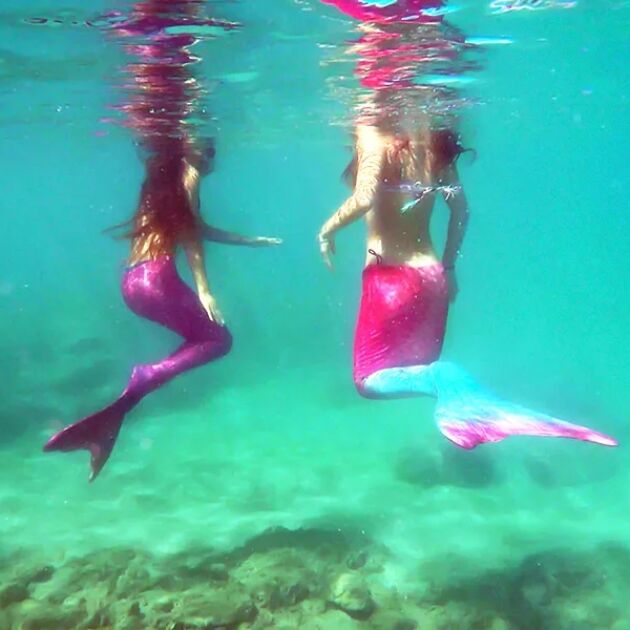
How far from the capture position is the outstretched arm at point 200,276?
826 centimetres

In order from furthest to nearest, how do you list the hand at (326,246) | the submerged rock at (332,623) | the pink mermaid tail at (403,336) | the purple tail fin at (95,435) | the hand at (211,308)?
the hand at (211,308)
the submerged rock at (332,623)
the hand at (326,246)
the purple tail fin at (95,435)
the pink mermaid tail at (403,336)

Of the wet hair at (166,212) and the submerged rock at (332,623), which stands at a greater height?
the wet hair at (166,212)

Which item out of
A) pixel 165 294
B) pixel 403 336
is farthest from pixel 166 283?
pixel 403 336

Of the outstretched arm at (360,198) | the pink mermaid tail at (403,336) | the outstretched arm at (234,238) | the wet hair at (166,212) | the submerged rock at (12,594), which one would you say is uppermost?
the outstretched arm at (360,198)

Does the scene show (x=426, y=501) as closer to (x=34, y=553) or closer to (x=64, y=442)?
(x=34, y=553)

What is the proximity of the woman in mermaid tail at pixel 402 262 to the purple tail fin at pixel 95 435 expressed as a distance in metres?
2.74

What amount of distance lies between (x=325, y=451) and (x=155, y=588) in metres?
9.16

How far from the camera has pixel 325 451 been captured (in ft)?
57.3

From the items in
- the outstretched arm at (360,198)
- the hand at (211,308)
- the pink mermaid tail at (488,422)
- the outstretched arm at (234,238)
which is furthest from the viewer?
the outstretched arm at (234,238)

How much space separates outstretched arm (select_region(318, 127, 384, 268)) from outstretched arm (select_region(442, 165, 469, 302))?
1.05 meters

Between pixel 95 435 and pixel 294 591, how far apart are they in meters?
3.60

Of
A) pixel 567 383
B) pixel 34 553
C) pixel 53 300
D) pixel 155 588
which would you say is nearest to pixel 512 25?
pixel 155 588

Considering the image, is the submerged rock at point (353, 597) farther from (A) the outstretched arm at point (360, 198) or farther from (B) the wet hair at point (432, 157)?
(B) the wet hair at point (432, 157)

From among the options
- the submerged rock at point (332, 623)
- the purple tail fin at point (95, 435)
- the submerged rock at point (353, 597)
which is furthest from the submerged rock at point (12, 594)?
the submerged rock at point (353, 597)
